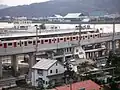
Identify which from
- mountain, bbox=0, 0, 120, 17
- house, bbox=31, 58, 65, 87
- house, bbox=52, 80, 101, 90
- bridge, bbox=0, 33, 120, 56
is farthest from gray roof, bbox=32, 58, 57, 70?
mountain, bbox=0, 0, 120, 17

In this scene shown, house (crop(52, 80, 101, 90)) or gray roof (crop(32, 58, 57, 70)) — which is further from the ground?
gray roof (crop(32, 58, 57, 70))

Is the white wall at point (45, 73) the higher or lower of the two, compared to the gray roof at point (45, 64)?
lower

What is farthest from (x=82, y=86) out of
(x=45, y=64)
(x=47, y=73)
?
(x=45, y=64)

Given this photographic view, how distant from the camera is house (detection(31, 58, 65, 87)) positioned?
18.6 feet

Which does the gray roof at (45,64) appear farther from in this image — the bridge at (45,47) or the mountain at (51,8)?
the mountain at (51,8)

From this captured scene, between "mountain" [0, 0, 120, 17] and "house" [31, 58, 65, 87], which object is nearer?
"house" [31, 58, 65, 87]

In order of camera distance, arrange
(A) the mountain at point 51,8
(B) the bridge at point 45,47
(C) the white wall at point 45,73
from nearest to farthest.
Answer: (C) the white wall at point 45,73, (B) the bridge at point 45,47, (A) the mountain at point 51,8

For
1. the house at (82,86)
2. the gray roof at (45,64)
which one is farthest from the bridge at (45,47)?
the house at (82,86)

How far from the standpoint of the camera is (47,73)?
5.64m

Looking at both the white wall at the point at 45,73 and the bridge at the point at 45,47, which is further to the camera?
the bridge at the point at 45,47

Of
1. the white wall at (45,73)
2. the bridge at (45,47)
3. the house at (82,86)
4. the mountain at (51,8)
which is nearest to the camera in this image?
the house at (82,86)

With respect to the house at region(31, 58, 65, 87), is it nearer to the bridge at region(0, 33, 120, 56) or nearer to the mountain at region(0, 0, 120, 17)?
the bridge at region(0, 33, 120, 56)

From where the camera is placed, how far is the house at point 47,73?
5.66 m

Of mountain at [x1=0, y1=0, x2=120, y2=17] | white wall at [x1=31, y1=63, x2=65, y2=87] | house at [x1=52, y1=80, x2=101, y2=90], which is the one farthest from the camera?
mountain at [x1=0, y1=0, x2=120, y2=17]
